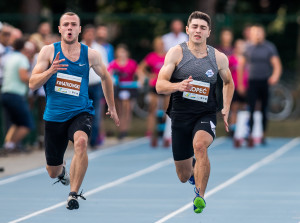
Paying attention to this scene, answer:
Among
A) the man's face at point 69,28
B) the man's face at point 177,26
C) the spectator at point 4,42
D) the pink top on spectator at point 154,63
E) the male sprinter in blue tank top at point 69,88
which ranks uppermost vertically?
the man's face at point 69,28

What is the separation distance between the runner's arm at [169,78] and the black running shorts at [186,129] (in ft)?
1.67

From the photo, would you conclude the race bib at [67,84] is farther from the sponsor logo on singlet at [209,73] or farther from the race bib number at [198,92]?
the sponsor logo on singlet at [209,73]

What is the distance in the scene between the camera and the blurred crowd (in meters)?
16.8

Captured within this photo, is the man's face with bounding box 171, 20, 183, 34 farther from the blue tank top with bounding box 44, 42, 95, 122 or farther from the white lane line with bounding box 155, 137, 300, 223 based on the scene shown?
the blue tank top with bounding box 44, 42, 95, 122

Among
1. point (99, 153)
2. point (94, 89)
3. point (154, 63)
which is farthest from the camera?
point (154, 63)

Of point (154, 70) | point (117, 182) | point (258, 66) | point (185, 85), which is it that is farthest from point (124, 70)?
point (185, 85)

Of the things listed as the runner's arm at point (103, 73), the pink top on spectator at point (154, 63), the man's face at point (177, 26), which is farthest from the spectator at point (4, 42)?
the runner's arm at point (103, 73)

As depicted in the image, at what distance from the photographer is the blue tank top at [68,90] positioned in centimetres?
1055

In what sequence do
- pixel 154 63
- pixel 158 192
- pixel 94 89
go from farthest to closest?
pixel 154 63
pixel 94 89
pixel 158 192

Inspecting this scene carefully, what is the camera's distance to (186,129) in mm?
10664

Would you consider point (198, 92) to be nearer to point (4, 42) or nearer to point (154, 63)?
point (4, 42)

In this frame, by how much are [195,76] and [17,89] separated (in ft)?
22.3

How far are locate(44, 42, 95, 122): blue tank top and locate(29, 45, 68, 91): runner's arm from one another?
89 millimetres

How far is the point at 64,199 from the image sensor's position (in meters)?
12.0
